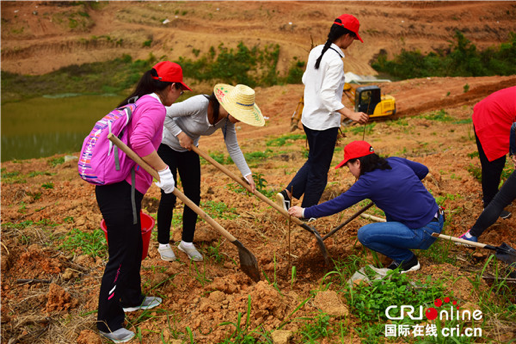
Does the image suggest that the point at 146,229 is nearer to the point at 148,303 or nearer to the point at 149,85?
the point at 148,303

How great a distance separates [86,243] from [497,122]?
3959 millimetres

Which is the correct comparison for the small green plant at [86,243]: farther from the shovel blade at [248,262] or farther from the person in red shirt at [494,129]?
the person in red shirt at [494,129]

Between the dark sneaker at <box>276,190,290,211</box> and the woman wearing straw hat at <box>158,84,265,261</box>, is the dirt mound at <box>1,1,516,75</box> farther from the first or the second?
the woman wearing straw hat at <box>158,84,265,261</box>

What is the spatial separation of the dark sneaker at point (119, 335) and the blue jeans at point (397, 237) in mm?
1853

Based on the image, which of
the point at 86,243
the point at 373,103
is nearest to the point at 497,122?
the point at 86,243

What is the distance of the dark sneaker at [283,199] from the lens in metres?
4.00

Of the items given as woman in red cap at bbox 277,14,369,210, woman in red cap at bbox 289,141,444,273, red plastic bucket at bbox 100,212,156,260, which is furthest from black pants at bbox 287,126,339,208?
red plastic bucket at bbox 100,212,156,260

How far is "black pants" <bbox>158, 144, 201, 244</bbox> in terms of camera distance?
3.29 m

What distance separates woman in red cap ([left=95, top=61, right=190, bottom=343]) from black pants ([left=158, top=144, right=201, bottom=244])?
1.94 ft

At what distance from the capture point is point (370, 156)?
2914mm

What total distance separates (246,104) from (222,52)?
18.1 metres

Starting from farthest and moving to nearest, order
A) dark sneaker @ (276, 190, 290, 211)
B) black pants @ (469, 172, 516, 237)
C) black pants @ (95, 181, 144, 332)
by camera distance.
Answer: dark sneaker @ (276, 190, 290, 211) → black pants @ (469, 172, 516, 237) → black pants @ (95, 181, 144, 332)

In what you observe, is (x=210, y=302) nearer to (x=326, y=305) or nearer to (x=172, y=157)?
(x=326, y=305)

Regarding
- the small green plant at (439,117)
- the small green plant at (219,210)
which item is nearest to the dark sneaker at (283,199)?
the small green plant at (219,210)
